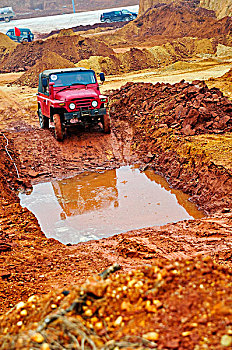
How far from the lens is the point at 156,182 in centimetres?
905

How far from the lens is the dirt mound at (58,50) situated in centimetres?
3064

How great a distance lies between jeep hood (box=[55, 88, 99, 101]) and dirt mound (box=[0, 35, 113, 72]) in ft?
64.3

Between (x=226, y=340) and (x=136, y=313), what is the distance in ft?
2.13

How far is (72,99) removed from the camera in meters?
10.5

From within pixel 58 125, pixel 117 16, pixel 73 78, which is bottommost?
pixel 58 125

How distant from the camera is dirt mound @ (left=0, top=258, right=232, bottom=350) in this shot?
2.31 m

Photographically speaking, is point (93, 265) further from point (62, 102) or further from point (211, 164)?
point (62, 102)

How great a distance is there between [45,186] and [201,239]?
490cm

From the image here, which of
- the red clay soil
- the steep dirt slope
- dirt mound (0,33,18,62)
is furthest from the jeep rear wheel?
the steep dirt slope

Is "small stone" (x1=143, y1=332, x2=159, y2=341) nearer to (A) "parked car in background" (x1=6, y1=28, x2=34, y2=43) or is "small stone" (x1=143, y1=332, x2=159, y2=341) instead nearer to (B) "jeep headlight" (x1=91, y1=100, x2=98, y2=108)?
(B) "jeep headlight" (x1=91, y1=100, x2=98, y2=108)

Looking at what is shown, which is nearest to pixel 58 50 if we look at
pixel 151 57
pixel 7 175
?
pixel 151 57

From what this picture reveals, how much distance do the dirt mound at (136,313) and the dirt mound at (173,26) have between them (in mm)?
32224

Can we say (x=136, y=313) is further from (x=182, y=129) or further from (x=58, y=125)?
(x=58, y=125)

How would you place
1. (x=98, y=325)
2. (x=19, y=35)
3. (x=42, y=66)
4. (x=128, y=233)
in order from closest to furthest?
(x=98, y=325) → (x=128, y=233) → (x=42, y=66) → (x=19, y=35)
